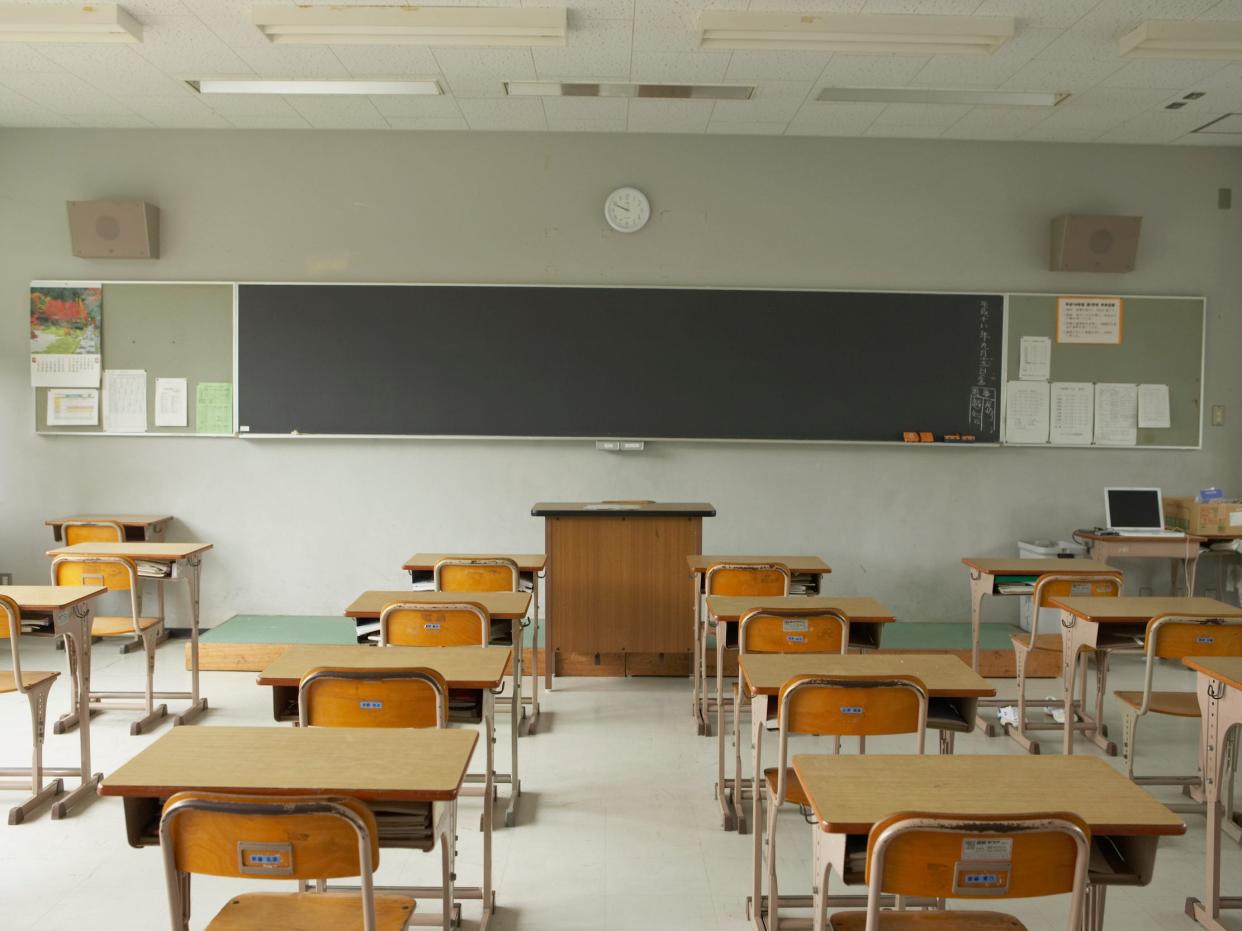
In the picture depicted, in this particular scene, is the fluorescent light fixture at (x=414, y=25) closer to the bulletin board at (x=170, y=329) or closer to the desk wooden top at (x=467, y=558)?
the bulletin board at (x=170, y=329)

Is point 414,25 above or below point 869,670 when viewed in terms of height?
above

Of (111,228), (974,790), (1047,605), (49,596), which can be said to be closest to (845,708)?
(974,790)

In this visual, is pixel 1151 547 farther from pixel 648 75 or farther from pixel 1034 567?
pixel 648 75

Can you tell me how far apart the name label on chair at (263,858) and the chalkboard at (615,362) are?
4.73 metres

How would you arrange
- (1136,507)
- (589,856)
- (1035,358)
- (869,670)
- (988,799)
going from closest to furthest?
(988,799) → (869,670) → (589,856) → (1136,507) → (1035,358)

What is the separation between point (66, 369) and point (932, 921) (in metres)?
6.31

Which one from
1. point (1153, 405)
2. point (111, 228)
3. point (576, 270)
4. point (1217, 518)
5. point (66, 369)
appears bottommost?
point (1217, 518)

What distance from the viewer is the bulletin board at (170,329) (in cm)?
636

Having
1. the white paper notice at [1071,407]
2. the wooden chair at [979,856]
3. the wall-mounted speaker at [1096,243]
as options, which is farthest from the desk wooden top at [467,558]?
the wall-mounted speaker at [1096,243]

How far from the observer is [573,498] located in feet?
21.3

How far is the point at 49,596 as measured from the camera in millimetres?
3768

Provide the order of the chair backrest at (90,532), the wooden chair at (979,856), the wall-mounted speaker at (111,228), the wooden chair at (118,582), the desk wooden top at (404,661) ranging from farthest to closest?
the wall-mounted speaker at (111,228) < the chair backrest at (90,532) < the wooden chair at (118,582) < the desk wooden top at (404,661) < the wooden chair at (979,856)

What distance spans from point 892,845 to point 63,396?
6.36 m

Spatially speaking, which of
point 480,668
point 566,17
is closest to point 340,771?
point 480,668
